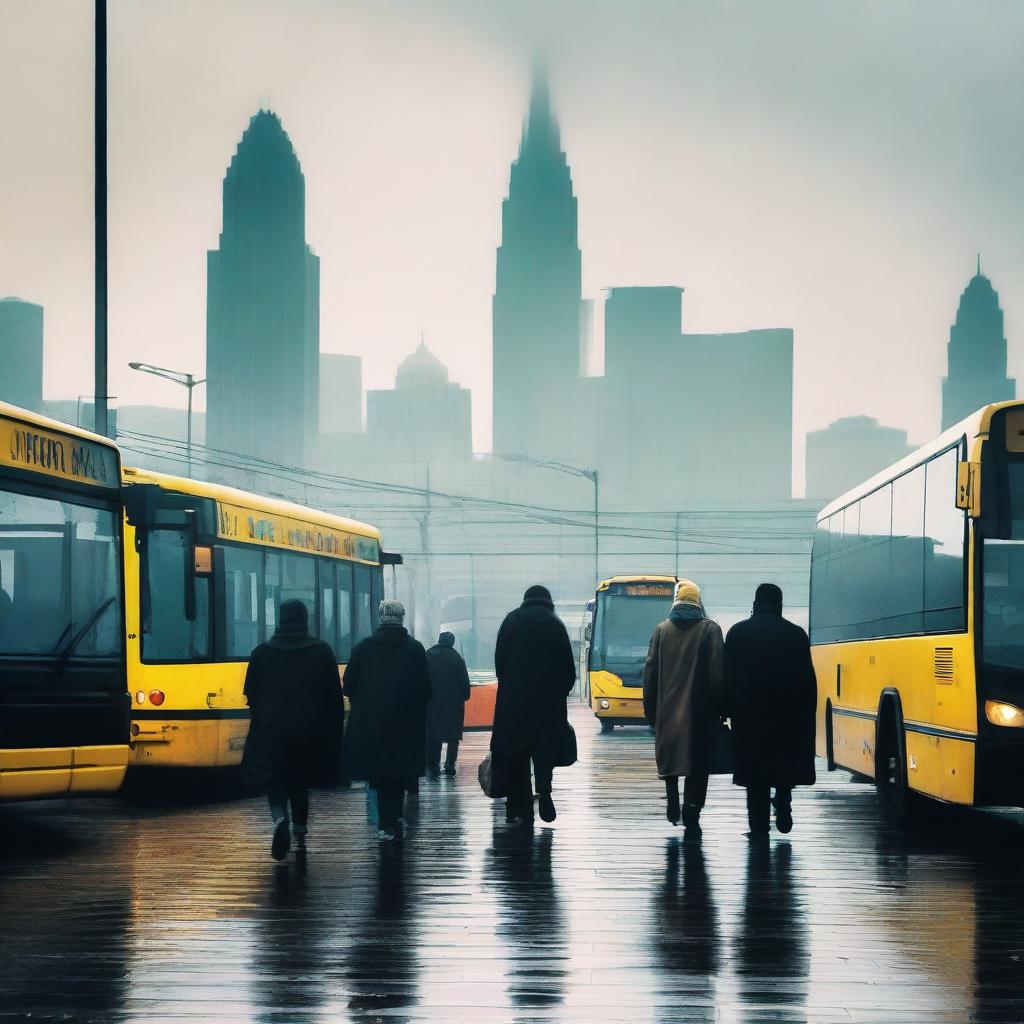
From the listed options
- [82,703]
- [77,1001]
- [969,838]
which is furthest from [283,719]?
[969,838]

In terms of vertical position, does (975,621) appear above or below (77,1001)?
above

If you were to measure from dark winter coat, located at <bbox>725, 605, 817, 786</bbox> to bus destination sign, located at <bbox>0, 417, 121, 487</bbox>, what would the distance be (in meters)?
4.63

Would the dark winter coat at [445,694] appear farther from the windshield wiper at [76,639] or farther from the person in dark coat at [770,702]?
the person in dark coat at [770,702]

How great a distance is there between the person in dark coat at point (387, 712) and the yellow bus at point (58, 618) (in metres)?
1.75

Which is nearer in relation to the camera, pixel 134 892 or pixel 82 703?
pixel 134 892

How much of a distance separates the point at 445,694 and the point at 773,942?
10.9m

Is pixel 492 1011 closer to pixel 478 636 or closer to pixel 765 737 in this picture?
pixel 765 737

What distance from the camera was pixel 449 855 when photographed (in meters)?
10.9

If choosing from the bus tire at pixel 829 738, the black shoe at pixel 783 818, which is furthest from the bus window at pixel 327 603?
the black shoe at pixel 783 818

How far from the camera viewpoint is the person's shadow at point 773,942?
6.42 metres

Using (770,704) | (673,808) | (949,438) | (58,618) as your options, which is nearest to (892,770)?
(673,808)

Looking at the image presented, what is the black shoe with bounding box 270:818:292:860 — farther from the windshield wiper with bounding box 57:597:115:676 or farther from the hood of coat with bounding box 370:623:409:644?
the windshield wiper with bounding box 57:597:115:676

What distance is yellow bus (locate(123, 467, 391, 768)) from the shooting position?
14.8 meters

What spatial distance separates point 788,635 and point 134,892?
4.74 metres
